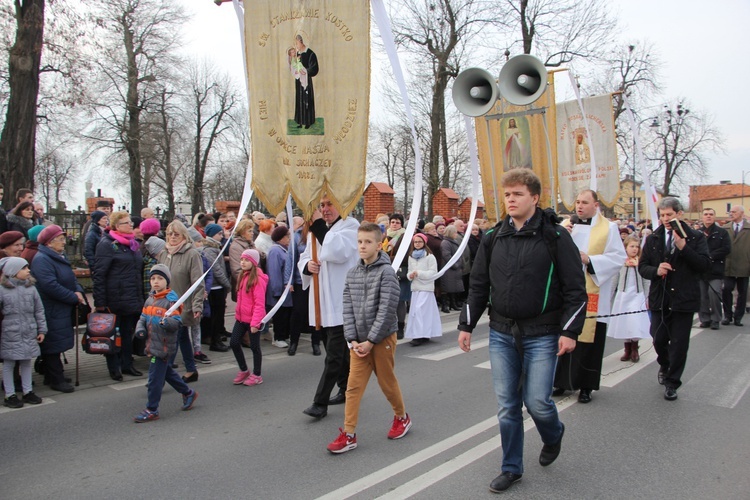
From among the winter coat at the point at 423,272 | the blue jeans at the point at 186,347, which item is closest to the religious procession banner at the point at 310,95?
the blue jeans at the point at 186,347

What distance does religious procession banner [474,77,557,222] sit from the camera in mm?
6133

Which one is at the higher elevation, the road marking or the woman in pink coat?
the woman in pink coat

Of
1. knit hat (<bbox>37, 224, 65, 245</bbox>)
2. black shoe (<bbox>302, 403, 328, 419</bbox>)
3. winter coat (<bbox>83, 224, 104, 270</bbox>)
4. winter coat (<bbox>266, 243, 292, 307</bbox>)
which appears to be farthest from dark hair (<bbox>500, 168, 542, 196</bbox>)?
winter coat (<bbox>83, 224, 104, 270</bbox>)

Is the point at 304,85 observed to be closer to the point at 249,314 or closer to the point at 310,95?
the point at 310,95

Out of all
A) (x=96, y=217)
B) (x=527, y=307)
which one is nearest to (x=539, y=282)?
(x=527, y=307)

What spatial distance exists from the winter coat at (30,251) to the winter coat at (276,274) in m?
3.13

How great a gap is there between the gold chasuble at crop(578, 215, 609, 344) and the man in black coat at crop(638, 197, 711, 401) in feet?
2.72

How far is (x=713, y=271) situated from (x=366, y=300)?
8664 millimetres

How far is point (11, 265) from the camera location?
18.5 feet

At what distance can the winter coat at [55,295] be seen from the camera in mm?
6098

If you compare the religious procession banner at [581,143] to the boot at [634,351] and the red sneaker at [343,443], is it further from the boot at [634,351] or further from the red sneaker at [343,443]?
the red sneaker at [343,443]

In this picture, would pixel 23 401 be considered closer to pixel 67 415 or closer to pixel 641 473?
pixel 67 415

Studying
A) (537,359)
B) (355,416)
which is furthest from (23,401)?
(537,359)

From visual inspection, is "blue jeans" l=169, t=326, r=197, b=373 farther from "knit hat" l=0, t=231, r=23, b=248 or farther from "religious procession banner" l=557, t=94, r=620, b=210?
"religious procession banner" l=557, t=94, r=620, b=210
